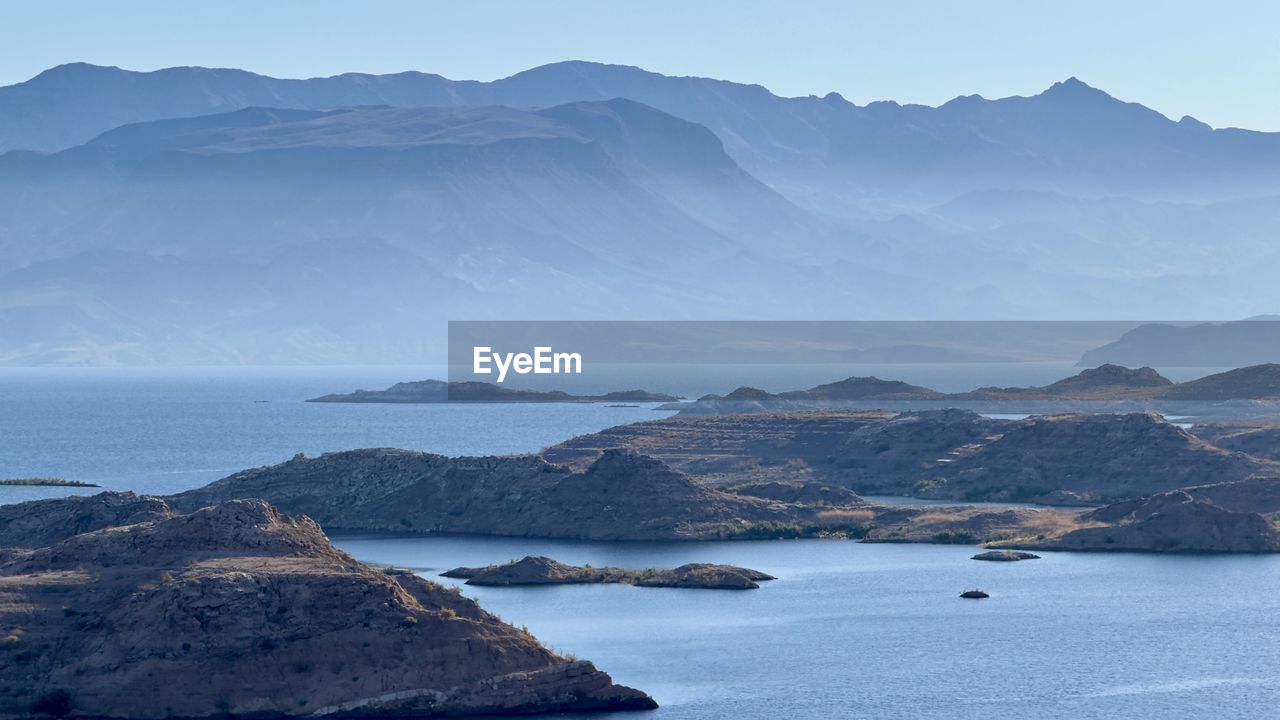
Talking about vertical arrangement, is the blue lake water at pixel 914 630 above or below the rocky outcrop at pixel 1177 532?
below

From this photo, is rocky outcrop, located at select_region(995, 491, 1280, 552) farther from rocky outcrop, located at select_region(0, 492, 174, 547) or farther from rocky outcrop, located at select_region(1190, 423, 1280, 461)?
rocky outcrop, located at select_region(0, 492, 174, 547)

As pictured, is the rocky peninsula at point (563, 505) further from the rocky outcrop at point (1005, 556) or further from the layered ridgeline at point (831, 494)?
the rocky outcrop at point (1005, 556)

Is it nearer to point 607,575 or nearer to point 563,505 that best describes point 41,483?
point 563,505

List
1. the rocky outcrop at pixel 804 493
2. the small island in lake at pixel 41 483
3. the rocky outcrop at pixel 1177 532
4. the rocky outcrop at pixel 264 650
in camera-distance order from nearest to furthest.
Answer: the rocky outcrop at pixel 264 650
the rocky outcrop at pixel 1177 532
the rocky outcrop at pixel 804 493
the small island in lake at pixel 41 483

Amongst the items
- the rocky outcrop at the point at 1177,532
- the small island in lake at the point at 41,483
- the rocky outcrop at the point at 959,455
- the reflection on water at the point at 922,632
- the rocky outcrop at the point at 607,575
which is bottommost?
the reflection on water at the point at 922,632

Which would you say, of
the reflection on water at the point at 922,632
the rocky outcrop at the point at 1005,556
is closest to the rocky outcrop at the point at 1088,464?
the rocky outcrop at the point at 1005,556

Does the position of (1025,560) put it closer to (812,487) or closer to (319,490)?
(812,487)

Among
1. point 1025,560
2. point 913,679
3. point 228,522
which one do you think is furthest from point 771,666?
point 1025,560
